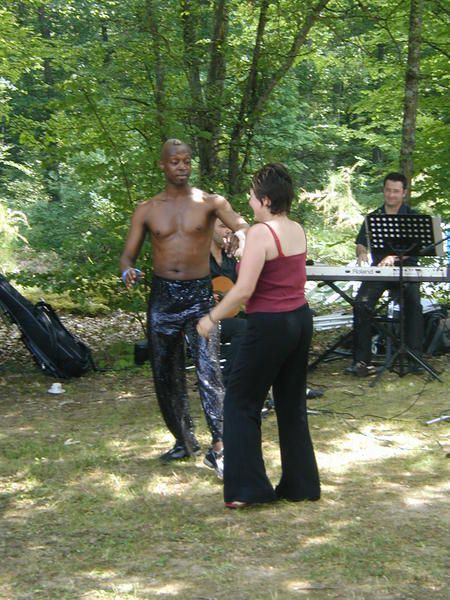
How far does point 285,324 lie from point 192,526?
1.12 metres

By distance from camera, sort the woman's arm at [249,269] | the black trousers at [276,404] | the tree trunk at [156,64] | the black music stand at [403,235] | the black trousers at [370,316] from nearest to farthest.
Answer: the woman's arm at [249,269] → the black trousers at [276,404] → the black music stand at [403,235] → the black trousers at [370,316] → the tree trunk at [156,64]

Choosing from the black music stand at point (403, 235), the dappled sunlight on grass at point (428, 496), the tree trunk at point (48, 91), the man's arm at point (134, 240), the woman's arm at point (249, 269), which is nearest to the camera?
the woman's arm at point (249, 269)

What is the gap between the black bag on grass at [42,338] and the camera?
29.5 ft

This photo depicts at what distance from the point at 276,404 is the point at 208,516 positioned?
0.69 meters

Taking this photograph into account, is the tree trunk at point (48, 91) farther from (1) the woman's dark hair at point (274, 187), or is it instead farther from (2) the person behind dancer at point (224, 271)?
(1) the woman's dark hair at point (274, 187)

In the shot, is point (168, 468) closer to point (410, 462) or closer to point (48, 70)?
point (410, 462)

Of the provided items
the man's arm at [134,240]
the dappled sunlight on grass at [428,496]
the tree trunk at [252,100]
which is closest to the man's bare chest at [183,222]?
the man's arm at [134,240]

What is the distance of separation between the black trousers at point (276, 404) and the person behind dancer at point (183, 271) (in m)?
0.65

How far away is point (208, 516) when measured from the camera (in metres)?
4.91

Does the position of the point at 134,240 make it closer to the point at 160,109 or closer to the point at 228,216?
the point at 228,216

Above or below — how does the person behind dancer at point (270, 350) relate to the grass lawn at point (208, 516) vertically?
above

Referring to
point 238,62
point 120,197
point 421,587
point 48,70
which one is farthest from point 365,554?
point 48,70

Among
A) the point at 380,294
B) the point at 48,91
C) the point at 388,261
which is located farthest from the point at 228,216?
the point at 48,91

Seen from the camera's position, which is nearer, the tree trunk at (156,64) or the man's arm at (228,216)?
the man's arm at (228,216)
